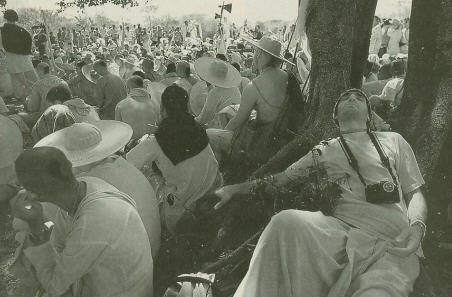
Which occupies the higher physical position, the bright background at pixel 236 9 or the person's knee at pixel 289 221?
the person's knee at pixel 289 221

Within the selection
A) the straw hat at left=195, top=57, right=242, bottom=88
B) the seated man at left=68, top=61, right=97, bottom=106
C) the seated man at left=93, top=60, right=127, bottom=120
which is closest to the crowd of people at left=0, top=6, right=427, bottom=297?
the straw hat at left=195, top=57, right=242, bottom=88

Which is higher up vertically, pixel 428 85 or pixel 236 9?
pixel 428 85

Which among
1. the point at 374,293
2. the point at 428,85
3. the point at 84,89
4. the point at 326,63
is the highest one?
the point at 326,63

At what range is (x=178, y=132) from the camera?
5.13 meters

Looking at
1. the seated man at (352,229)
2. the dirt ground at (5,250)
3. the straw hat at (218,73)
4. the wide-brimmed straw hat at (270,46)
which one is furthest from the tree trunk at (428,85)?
the dirt ground at (5,250)

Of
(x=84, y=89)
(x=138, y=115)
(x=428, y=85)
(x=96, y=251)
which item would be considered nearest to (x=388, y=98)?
(x=428, y=85)

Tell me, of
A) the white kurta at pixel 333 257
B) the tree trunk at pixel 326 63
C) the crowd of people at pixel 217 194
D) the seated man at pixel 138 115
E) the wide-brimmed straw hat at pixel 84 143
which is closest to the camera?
the crowd of people at pixel 217 194

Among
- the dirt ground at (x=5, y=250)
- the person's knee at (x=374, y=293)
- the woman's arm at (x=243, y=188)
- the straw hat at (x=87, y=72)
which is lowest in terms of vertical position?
the dirt ground at (x=5, y=250)

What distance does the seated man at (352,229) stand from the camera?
3.34 meters

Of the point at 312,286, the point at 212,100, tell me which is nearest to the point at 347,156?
the point at 312,286

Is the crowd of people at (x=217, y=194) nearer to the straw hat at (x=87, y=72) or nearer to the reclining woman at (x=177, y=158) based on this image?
the reclining woman at (x=177, y=158)

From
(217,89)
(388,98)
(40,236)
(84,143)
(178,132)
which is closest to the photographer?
(40,236)

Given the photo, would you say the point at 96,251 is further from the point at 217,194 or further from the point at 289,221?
the point at 217,194

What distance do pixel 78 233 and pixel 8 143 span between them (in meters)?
2.51
